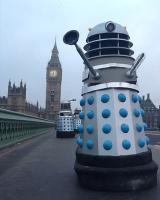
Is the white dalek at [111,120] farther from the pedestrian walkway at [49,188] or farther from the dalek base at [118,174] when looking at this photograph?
the pedestrian walkway at [49,188]

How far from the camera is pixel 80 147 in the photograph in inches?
282

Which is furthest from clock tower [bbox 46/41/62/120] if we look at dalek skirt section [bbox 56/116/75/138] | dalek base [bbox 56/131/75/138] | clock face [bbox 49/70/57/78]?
dalek base [bbox 56/131/75/138]

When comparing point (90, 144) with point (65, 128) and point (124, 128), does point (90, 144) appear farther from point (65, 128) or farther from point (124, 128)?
point (65, 128)

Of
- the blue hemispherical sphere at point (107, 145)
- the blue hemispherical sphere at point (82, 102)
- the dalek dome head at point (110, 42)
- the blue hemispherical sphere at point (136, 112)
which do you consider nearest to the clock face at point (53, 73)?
the dalek dome head at point (110, 42)

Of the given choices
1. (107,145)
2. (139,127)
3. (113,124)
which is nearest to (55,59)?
(139,127)

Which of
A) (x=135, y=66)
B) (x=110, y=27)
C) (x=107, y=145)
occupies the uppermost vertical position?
(x=110, y=27)

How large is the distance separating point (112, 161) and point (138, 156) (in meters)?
0.57

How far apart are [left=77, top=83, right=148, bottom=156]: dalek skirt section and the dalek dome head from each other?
928 millimetres

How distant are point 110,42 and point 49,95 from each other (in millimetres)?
152287

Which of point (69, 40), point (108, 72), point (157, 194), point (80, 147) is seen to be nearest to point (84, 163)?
point (80, 147)

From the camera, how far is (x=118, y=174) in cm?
612

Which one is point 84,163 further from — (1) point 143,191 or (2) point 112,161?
(1) point 143,191

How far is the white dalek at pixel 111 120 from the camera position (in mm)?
6270

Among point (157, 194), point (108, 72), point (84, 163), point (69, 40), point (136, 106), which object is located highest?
point (69, 40)
